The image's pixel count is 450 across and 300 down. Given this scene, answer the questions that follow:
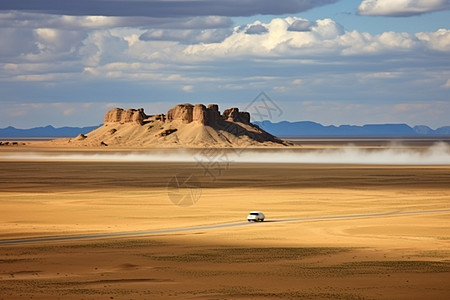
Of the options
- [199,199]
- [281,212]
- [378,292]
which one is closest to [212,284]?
[378,292]

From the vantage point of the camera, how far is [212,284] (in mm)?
31562

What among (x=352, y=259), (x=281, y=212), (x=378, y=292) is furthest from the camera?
(x=281, y=212)

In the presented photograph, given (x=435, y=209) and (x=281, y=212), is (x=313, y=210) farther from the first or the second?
→ (x=435, y=209)

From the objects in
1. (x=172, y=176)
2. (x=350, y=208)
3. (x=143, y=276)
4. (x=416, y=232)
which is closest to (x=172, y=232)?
(x=416, y=232)

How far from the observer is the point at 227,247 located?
42469 mm

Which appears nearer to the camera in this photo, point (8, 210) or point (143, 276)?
point (143, 276)

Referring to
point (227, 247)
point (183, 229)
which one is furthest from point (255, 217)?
point (227, 247)

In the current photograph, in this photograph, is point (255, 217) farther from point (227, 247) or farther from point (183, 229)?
point (227, 247)

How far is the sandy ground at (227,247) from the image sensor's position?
30781mm

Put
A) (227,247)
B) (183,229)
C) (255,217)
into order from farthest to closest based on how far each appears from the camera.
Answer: (255,217), (183,229), (227,247)

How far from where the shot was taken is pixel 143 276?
110 ft

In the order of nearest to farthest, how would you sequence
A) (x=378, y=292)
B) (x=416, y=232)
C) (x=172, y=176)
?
1. (x=378, y=292)
2. (x=416, y=232)
3. (x=172, y=176)

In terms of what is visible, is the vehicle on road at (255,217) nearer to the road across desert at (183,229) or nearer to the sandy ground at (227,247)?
the road across desert at (183,229)

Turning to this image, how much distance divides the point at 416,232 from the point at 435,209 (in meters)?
16.9
